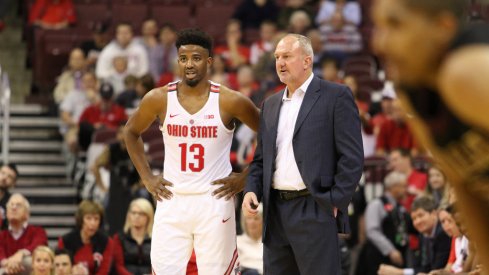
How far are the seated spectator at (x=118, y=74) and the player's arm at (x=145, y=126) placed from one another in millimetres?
7279

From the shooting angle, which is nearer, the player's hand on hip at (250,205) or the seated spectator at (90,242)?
the player's hand on hip at (250,205)

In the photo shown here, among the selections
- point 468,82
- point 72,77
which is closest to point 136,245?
point 72,77

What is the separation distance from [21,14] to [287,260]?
37.7 ft

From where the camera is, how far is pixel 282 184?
685 centimetres

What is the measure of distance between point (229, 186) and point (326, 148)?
0.76m

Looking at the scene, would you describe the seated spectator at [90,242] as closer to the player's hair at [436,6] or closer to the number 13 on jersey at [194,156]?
the number 13 on jersey at [194,156]

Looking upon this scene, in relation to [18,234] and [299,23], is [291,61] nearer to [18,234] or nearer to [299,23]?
[18,234]

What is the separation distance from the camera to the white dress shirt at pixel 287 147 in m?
6.80

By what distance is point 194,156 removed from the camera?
7.14 metres

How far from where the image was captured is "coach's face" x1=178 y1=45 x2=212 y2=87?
7.07 metres

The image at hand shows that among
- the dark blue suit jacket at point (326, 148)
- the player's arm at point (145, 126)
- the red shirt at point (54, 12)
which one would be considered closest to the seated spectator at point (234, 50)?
the red shirt at point (54, 12)

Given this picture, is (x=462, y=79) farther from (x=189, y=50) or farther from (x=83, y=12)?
(x=83, y=12)

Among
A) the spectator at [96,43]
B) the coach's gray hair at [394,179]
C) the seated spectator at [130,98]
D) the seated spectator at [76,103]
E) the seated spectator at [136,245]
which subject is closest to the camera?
the seated spectator at [136,245]

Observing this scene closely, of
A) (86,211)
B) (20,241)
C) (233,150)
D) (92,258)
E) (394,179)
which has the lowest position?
(92,258)
